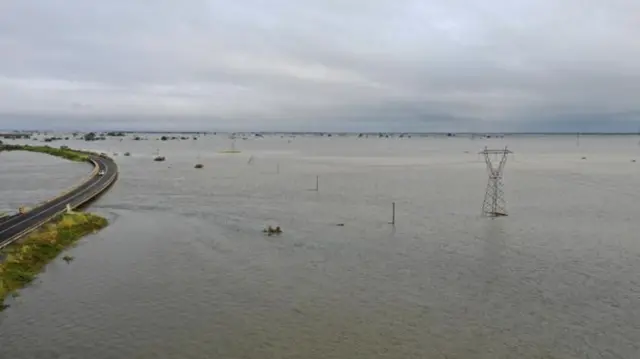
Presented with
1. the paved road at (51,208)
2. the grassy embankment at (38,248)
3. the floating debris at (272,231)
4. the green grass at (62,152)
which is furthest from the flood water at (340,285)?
the green grass at (62,152)

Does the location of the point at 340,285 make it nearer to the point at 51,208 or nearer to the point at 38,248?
the point at 38,248

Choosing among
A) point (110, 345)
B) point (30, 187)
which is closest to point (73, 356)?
point (110, 345)

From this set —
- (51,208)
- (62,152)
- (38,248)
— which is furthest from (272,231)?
(62,152)

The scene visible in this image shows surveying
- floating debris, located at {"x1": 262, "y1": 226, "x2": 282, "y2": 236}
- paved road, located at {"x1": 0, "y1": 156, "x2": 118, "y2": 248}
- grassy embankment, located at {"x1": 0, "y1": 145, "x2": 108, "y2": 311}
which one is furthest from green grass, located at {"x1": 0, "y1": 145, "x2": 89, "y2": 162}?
floating debris, located at {"x1": 262, "y1": 226, "x2": 282, "y2": 236}

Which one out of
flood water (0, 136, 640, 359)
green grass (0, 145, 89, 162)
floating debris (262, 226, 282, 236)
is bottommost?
flood water (0, 136, 640, 359)

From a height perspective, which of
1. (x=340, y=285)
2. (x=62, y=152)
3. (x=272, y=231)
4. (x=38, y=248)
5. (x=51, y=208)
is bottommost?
(x=340, y=285)

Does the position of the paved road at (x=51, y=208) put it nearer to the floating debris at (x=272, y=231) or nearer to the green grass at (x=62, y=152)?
the floating debris at (x=272, y=231)

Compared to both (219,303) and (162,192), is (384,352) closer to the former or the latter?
(219,303)

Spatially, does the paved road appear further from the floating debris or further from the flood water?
the floating debris
